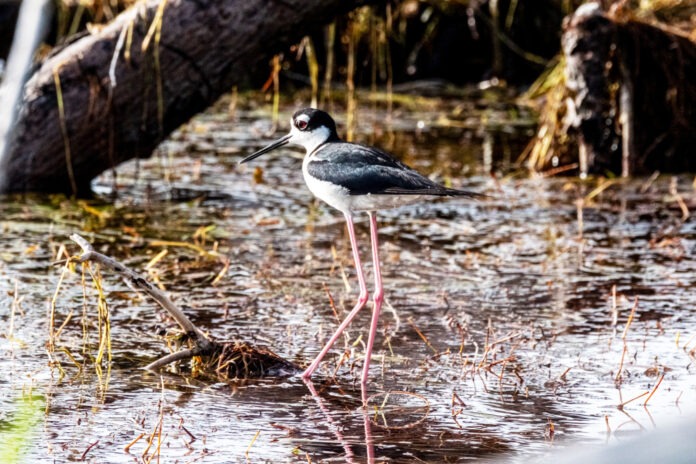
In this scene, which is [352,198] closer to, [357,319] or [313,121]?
[313,121]

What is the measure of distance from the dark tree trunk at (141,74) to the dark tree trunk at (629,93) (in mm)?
2164

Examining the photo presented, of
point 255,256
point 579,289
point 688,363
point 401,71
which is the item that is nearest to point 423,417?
point 688,363

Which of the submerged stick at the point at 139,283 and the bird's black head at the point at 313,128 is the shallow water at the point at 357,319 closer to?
the submerged stick at the point at 139,283

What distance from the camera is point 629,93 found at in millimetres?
9820

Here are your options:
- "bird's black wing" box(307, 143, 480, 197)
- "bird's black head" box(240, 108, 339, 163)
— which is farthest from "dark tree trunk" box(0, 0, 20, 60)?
"bird's black wing" box(307, 143, 480, 197)

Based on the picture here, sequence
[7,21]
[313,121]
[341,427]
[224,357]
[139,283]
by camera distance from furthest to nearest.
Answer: [7,21]
[313,121]
[224,357]
[139,283]
[341,427]

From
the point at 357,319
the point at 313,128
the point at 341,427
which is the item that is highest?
the point at 313,128

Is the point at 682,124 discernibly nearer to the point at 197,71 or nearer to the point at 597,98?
the point at 597,98

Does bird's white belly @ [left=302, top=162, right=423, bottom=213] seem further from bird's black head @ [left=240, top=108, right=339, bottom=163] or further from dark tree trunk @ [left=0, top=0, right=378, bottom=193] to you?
dark tree trunk @ [left=0, top=0, right=378, bottom=193]

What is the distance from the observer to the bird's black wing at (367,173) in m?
5.36

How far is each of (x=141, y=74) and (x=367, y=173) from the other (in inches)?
132

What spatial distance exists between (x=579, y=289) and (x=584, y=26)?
3.59 metres

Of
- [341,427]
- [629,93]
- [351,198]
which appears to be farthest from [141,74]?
[341,427]

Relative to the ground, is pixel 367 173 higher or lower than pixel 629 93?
lower
